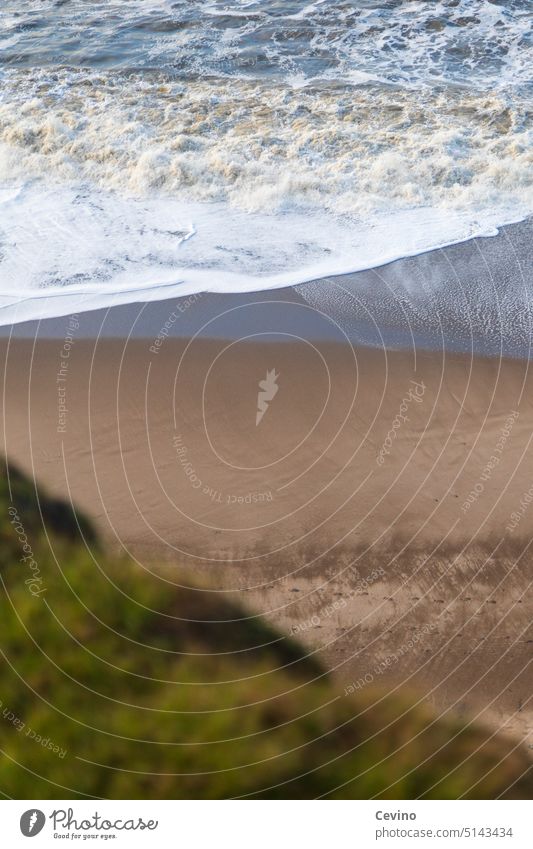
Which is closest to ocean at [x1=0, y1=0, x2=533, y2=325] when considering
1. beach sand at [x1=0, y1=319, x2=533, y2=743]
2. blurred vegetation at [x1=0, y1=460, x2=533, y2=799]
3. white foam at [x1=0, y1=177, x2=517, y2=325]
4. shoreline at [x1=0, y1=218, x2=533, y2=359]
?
white foam at [x1=0, y1=177, x2=517, y2=325]

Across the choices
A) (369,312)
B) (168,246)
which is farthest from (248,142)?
(369,312)

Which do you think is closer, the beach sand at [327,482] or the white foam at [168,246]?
the beach sand at [327,482]

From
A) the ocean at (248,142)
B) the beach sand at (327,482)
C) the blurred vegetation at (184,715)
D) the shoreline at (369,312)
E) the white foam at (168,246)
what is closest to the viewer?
the blurred vegetation at (184,715)

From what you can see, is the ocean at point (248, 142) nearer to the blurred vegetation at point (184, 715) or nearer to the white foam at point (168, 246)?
the white foam at point (168, 246)

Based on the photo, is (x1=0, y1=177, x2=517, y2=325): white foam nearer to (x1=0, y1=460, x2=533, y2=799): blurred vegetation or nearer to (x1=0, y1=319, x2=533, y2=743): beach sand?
(x1=0, y1=319, x2=533, y2=743): beach sand

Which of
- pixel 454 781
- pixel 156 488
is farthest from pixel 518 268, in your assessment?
pixel 454 781

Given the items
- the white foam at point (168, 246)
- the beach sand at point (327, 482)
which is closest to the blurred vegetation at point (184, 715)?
the beach sand at point (327, 482)
